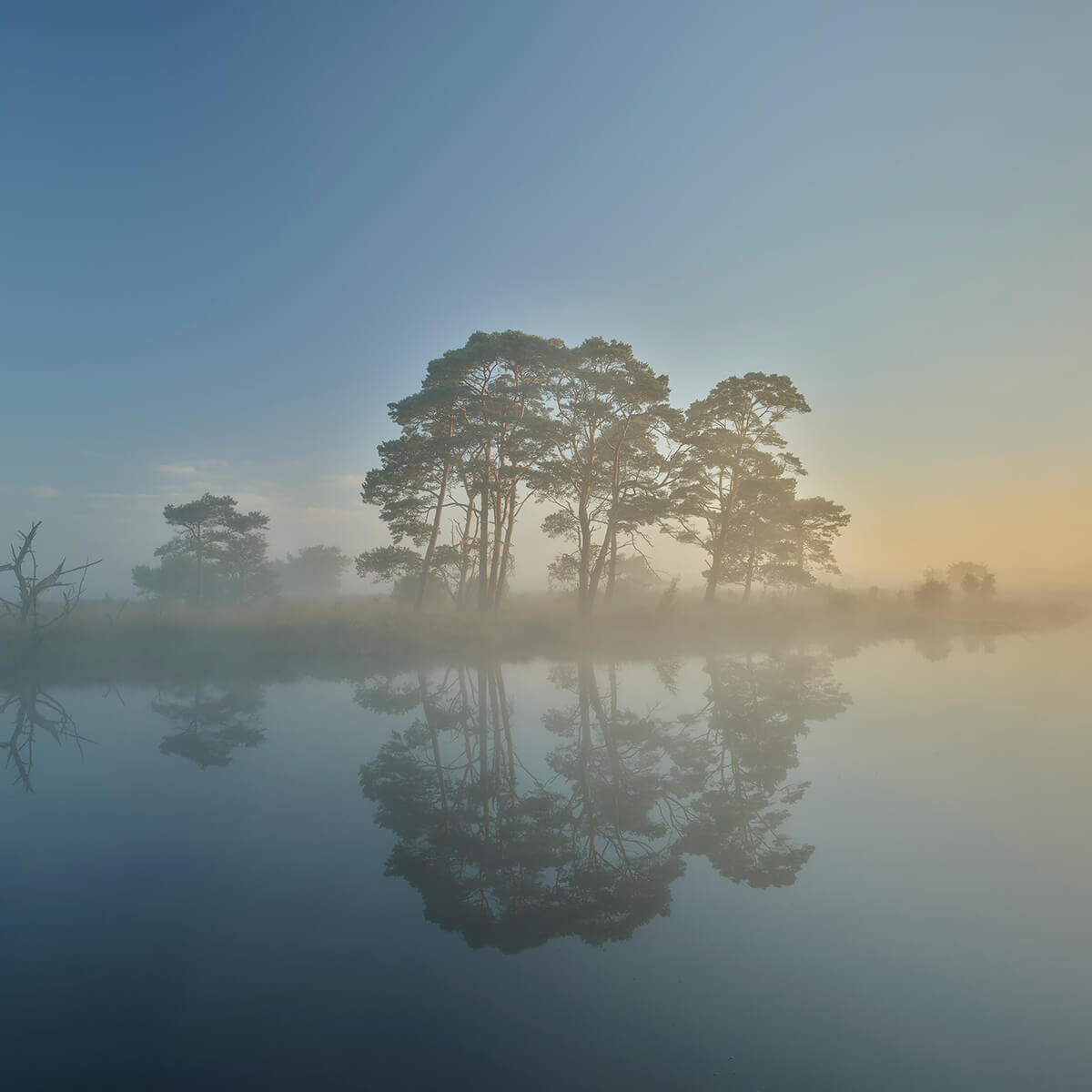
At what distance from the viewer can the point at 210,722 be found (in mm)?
9961

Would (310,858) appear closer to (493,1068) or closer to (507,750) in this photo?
(493,1068)

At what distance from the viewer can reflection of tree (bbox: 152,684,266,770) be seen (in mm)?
→ 8336

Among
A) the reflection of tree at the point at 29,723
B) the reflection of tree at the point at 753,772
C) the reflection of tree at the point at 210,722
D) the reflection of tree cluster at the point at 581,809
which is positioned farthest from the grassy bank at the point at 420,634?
the reflection of tree cluster at the point at 581,809

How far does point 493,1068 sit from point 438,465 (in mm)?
25322

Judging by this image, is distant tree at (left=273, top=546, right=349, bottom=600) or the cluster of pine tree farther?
distant tree at (left=273, top=546, right=349, bottom=600)

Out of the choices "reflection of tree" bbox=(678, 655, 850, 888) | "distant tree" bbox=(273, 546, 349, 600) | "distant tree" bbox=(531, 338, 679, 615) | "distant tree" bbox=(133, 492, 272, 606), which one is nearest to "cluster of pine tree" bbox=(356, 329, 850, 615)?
"distant tree" bbox=(531, 338, 679, 615)

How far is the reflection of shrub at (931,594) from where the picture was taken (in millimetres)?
30797

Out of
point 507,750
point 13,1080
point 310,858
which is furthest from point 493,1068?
point 507,750

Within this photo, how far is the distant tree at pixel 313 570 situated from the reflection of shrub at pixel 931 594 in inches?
2682

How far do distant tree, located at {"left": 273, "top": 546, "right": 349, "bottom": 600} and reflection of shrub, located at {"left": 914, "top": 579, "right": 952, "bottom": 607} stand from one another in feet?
224

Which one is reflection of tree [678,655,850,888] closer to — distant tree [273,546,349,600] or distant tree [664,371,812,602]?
distant tree [664,371,812,602]

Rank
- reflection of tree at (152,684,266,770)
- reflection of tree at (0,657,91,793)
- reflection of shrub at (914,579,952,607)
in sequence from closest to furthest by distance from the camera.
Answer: reflection of tree at (0,657,91,793) < reflection of tree at (152,684,266,770) < reflection of shrub at (914,579,952,607)

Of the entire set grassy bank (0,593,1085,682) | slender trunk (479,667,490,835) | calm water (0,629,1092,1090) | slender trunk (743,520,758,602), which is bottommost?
calm water (0,629,1092,1090)

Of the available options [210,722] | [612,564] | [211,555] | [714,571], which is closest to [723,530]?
[714,571]
